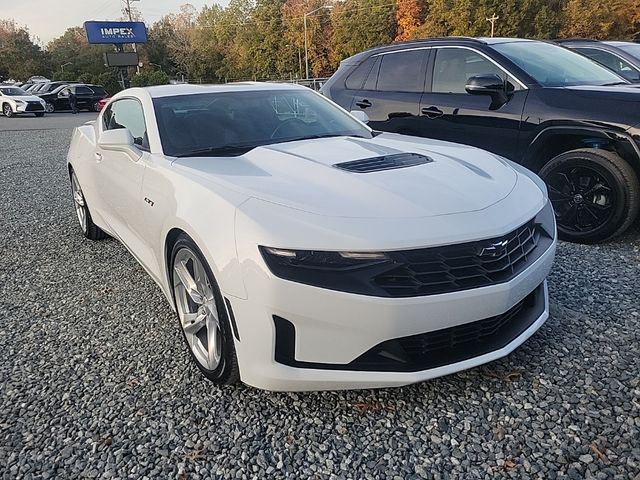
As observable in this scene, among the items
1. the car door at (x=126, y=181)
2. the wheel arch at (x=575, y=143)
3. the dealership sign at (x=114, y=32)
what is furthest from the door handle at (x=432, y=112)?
the dealership sign at (x=114, y=32)

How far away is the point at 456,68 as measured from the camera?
500 centimetres

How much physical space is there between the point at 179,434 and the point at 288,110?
2.30 metres

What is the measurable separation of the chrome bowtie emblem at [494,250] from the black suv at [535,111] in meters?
2.34

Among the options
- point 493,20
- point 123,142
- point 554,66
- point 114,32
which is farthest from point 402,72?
point 493,20

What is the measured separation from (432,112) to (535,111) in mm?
1048

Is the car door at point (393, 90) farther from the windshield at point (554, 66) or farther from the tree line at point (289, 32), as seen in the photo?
the tree line at point (289, 32)

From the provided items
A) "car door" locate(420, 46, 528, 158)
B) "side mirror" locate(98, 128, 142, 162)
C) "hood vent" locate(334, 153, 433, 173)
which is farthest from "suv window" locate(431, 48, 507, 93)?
"side mirror" locate(98, 128, 142, 162)

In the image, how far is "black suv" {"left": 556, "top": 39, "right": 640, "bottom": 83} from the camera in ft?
→ 24.3

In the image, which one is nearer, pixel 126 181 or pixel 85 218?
pixel 126 181

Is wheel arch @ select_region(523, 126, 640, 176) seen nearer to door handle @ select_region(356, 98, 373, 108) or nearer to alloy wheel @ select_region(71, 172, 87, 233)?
door handle @ select_region(356, 98, 373, 108)

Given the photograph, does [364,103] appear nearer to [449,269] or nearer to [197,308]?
[197,308]

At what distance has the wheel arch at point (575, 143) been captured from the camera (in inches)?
150

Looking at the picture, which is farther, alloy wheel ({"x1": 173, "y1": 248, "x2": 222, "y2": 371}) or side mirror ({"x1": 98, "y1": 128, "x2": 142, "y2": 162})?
side mirror ({"x1": 98, "y1": 128, "x2": 142, "y2": 162})

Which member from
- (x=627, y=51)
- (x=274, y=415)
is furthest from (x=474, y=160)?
(x=627, y=51)
